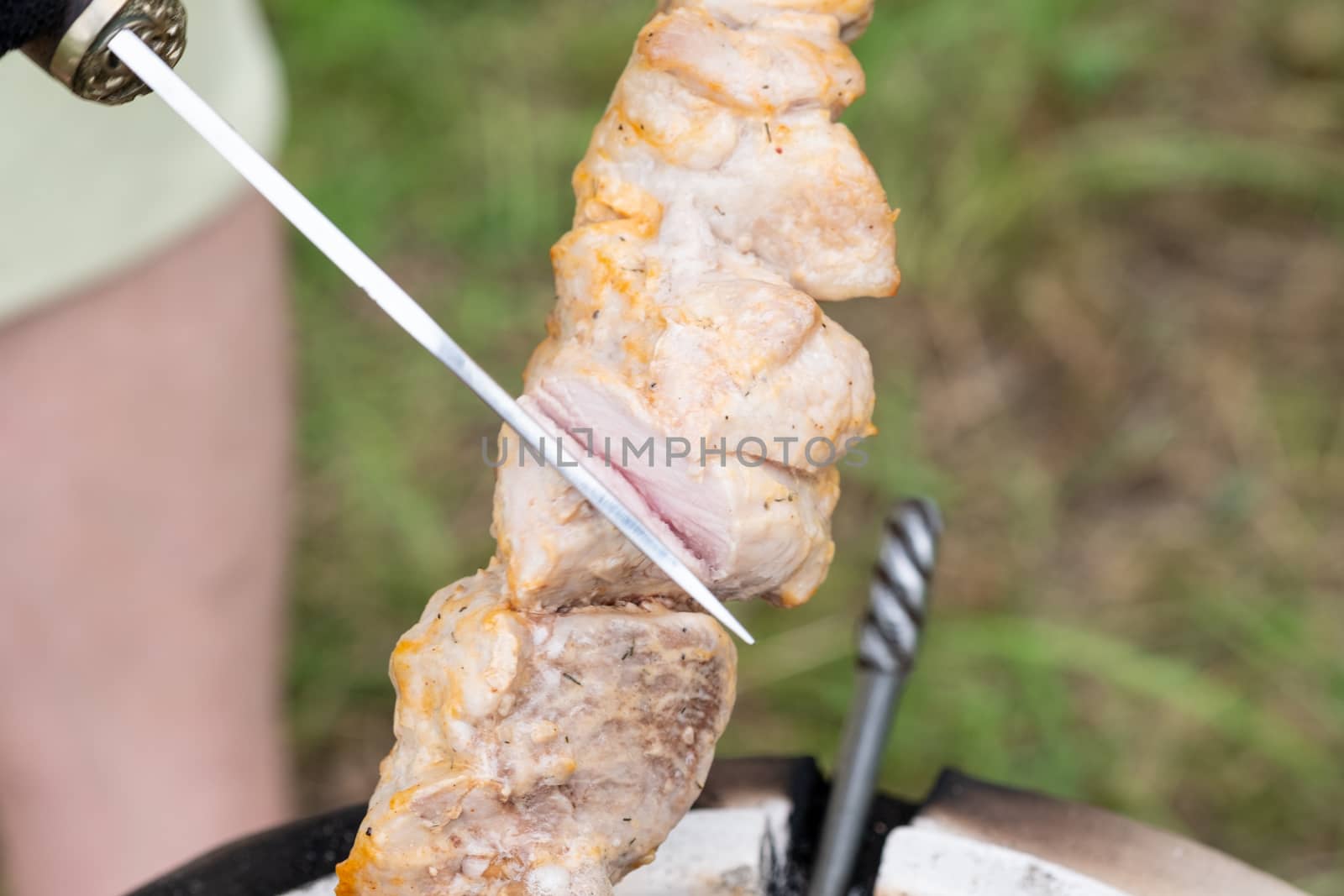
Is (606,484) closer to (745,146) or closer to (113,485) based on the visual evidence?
(745,146)

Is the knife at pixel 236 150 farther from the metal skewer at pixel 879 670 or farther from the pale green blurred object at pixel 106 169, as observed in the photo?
the pale green blurred object at pixel 106 169

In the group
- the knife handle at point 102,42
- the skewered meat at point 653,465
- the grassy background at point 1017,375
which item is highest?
the knife handle at point 102,42

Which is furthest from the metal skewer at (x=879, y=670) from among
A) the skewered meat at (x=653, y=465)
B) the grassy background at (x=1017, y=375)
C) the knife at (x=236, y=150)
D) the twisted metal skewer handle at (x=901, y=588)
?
the grassy background at (x=1017, y=375)

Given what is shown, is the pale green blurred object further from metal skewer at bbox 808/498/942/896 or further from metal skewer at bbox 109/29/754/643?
metal skewer at bbox 808/498/942/896

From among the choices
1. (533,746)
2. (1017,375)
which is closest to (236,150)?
(533,746)

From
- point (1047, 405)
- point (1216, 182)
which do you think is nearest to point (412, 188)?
point (1047, 405)

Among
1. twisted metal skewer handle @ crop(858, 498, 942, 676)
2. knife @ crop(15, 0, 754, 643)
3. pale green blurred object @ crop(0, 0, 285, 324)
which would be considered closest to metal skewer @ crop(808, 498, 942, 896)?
twisted metal skewer handle @ crop(858, 498, 942, 676)
